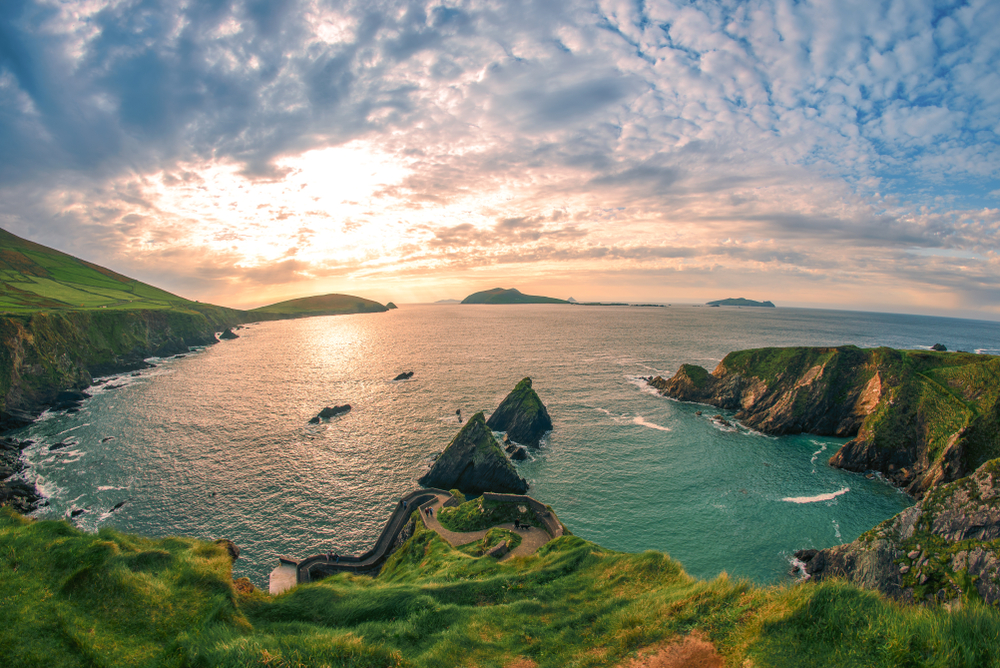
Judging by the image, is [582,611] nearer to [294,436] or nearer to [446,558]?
[446,558]

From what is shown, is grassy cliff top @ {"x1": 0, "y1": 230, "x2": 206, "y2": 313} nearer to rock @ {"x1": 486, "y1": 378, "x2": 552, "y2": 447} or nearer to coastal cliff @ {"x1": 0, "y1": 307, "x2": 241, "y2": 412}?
coastal cliff @ {"x1": 0, "y1": 307, "x2": 241, "y2": 412}

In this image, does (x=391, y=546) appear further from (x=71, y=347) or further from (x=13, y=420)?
(x=71, y=347)

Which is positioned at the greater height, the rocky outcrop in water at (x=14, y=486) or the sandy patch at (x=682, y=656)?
the sandy patch at (x=682, y=656)

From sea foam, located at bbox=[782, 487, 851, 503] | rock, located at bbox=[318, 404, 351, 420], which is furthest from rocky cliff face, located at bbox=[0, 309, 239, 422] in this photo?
sea foam, located at bbox=[782, 487, 851, 503]

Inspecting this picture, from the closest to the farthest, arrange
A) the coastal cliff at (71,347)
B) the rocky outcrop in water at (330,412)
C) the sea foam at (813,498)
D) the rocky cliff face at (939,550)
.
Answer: the rocky cliff face at (939,550) < the sea foam at (813,498) < the rocky outcrop in water at (330,412) < the coastal cliff at (71,347)

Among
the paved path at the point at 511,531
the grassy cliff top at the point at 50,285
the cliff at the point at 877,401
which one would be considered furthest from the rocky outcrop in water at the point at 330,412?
the grassy cliff top at the point at 50,285

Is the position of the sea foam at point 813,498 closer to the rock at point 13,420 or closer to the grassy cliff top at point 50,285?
the rock at point 13,420
